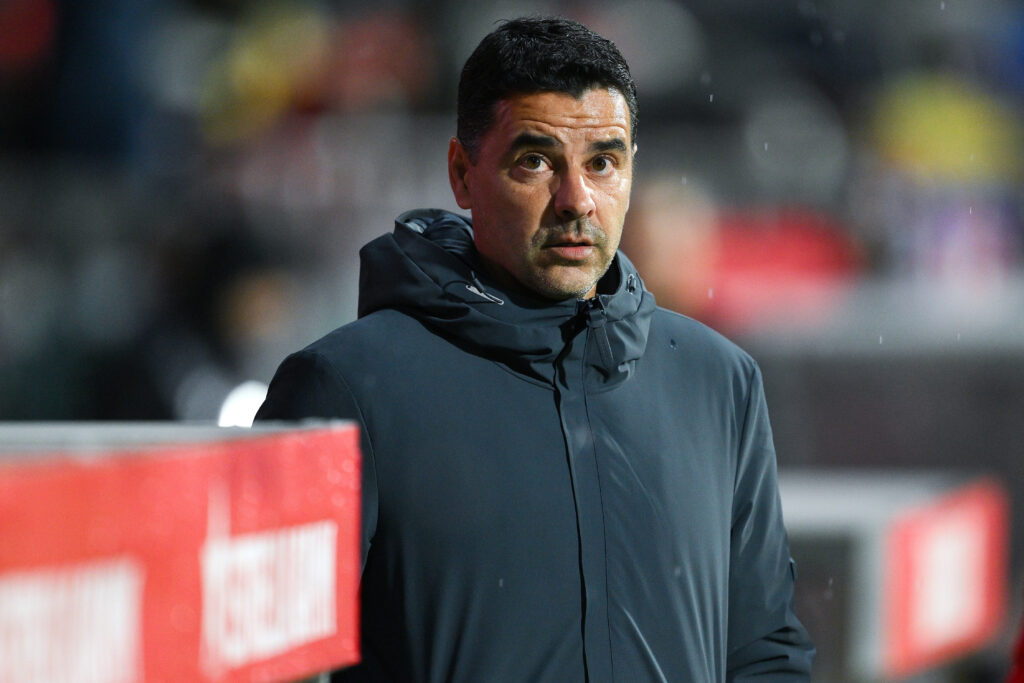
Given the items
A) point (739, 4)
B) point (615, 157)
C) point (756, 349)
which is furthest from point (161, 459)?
point (739, 4)

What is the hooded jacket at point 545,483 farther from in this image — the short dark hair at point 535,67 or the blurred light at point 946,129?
the blurred light at point 946,129

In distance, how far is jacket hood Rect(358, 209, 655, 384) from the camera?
2.35m

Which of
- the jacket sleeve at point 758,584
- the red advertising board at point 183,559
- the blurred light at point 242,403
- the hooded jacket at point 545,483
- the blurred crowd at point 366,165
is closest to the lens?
the red advertising board at point 183,559

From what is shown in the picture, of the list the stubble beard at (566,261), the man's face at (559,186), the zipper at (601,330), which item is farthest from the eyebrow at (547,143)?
the zipper at (601,330)

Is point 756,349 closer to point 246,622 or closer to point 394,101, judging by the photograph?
point 394,101

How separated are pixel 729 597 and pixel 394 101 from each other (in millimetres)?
8414

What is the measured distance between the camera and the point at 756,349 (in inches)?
276

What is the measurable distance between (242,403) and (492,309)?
452 centimetres

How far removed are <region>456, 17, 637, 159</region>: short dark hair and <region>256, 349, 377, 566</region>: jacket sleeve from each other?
0.44 meters

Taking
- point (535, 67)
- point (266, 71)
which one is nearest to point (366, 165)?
point (266, 71)

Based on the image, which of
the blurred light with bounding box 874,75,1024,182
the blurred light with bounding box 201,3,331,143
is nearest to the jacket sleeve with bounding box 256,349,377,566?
the blurred light with bounding box 201,3,331,143

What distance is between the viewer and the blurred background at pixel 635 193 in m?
6.81

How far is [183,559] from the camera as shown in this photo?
127cm

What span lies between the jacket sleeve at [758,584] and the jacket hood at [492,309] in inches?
11.0
